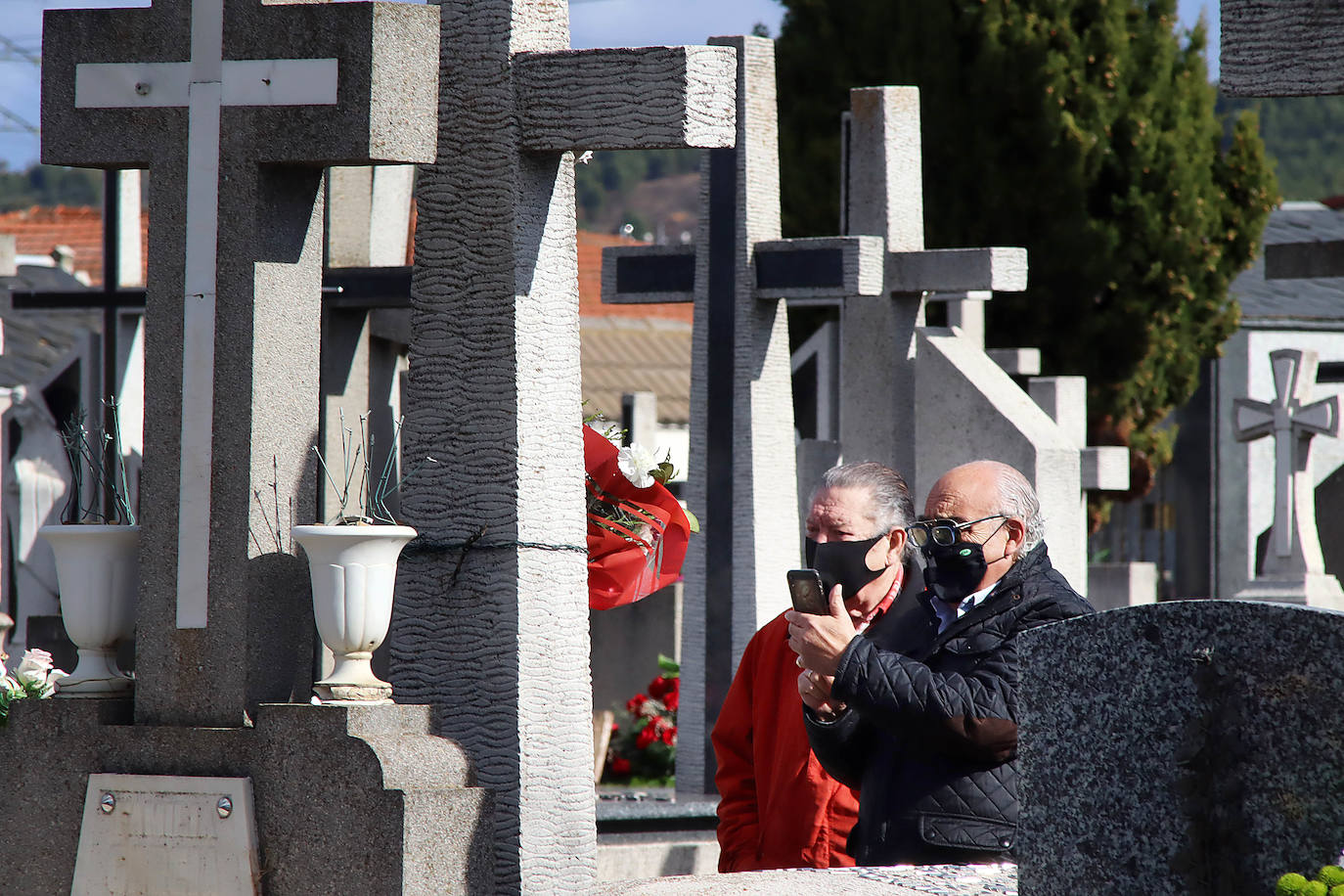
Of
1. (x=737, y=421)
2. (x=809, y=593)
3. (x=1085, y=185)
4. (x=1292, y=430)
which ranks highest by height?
(x=1085, y=185)

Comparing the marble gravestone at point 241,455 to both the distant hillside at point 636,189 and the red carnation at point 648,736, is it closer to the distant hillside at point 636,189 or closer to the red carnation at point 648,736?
the red carnation at point 648,736

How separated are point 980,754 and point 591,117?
1571mm

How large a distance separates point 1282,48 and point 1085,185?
1203 centimetres

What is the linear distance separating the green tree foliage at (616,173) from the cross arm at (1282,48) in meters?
91.5

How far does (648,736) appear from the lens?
30.6 ft

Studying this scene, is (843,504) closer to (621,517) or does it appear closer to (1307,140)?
(621,517)

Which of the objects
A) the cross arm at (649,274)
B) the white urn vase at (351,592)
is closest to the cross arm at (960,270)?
the cross arm at (649,274)

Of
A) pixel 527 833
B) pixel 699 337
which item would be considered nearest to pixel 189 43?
pixel 527 833

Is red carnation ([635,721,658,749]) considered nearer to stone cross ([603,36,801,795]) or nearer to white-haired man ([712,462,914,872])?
stone cross ([603,36,801,795])

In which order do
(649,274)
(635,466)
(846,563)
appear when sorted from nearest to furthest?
(846,563)
(635,466)
(649,274)

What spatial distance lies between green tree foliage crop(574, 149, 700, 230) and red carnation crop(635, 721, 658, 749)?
86.0 meters

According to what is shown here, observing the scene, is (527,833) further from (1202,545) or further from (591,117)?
(1202,545)

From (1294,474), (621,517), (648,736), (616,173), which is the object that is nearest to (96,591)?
(621,517)

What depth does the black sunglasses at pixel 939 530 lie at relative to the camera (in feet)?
13.1
